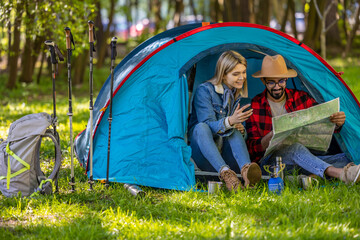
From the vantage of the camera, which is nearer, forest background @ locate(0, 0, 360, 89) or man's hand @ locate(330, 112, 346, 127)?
man's hand @ locate(330, 112, 346, 127)

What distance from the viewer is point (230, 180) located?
3865mm

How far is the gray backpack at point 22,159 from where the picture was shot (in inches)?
149

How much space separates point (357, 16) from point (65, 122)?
270 inches

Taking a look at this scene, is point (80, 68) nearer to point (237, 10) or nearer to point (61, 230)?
point (237, 10)

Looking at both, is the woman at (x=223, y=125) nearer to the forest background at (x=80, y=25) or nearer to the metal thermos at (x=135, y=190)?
the metal thermos at (x=135, y=190)

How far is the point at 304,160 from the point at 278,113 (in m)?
0.64

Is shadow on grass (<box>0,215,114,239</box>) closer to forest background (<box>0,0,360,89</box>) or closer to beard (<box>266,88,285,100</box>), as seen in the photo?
beard (<box>266,88,285,100</box>)

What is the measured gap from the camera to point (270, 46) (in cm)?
440

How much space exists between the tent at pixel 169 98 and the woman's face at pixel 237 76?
0.68 ft

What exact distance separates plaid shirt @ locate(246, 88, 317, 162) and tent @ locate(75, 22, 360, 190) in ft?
0.41

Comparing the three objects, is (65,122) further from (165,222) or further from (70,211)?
(165,222)

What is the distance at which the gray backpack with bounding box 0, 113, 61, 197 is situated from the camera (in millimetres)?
3775

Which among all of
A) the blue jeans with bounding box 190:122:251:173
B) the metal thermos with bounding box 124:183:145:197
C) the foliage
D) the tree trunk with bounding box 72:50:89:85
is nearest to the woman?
the blue jeans with bounding box 190:122:251:173

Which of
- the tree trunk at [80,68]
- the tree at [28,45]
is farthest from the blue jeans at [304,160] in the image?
the tree trunk at [80,68]
